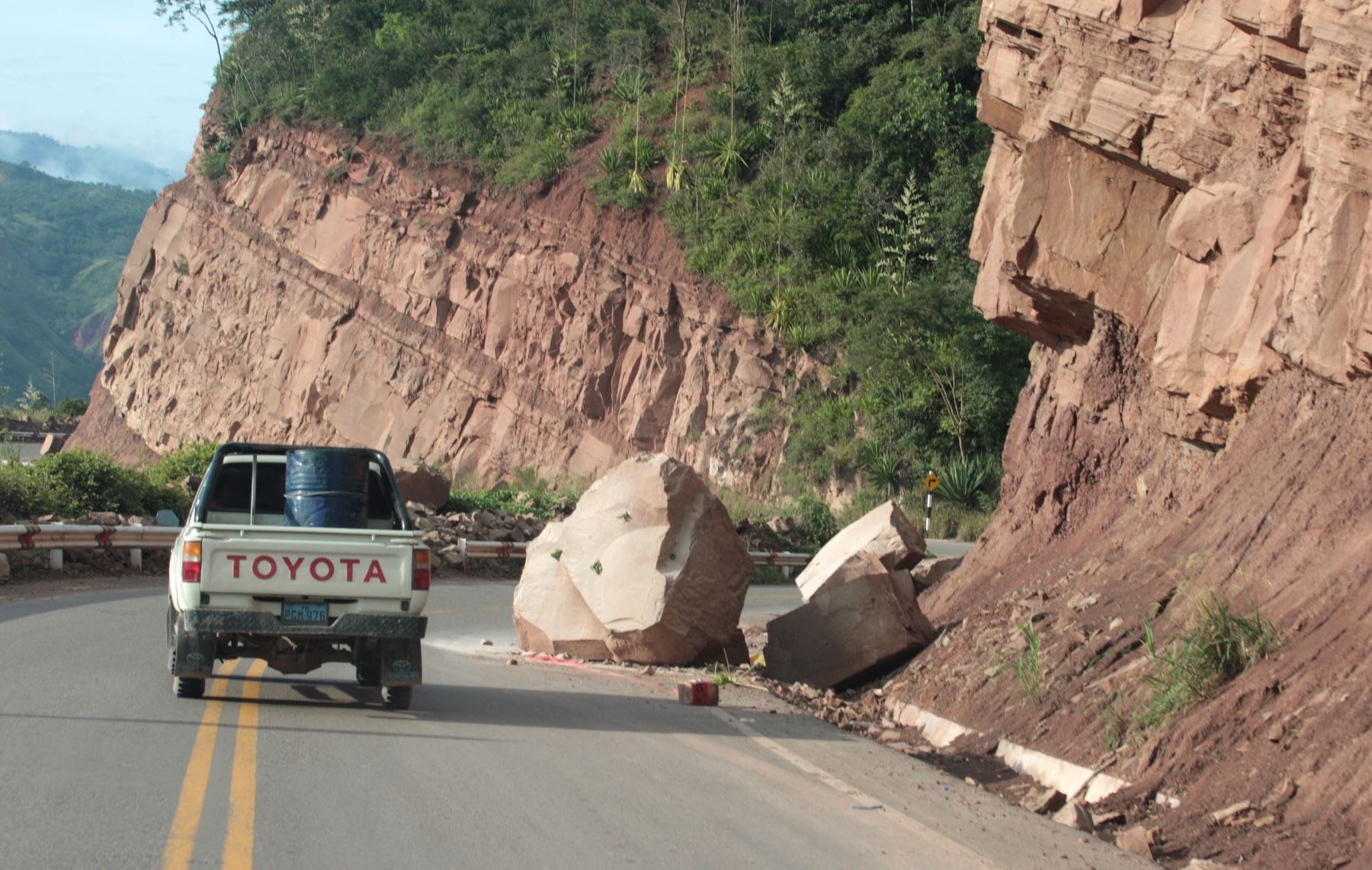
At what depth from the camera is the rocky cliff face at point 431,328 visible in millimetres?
42500

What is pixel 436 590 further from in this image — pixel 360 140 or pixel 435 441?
pixel 360 140

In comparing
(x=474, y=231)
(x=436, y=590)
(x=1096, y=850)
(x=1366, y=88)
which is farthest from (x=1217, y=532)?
(x=474, y=231)

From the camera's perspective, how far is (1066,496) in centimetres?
1586

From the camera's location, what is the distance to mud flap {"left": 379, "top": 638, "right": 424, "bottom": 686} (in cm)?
991

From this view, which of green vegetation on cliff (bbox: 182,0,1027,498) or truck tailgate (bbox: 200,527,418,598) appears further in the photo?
green vegetation on cliff (bbox: 182,0,1027,498)

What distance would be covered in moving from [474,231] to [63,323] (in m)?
154

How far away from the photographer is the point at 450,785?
7.54 metres

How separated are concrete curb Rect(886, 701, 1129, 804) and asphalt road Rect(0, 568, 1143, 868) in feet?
2.25

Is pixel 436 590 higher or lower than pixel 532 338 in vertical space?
lower

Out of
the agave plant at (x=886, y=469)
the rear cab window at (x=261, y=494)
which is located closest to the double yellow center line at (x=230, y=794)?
the rear cab window at (x=261, y=494)

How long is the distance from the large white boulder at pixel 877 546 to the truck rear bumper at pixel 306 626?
28.4 feet

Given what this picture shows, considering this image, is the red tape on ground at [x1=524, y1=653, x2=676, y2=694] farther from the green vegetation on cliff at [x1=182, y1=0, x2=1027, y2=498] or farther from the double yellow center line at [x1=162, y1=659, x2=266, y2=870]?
the green vegetation on cliff at [x1=182, y1=0, x2=1027, y2=498]

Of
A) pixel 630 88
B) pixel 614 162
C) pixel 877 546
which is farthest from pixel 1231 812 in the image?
pixel 630 88

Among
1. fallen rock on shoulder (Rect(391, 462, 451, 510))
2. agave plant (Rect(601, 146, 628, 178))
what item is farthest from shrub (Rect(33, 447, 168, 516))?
agave plant (Rect(601, 146, 628, 178))
